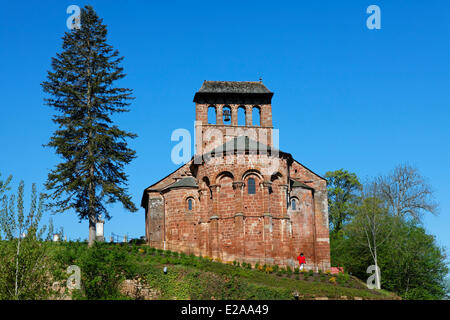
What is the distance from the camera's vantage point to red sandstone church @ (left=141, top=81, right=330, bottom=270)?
37469 mm

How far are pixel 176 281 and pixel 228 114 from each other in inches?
806

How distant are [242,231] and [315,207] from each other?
9.34m

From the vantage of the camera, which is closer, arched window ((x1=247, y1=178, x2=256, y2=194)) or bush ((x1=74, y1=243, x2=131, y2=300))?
bush ((x1=74, y1=243, x2=131, y2=300))

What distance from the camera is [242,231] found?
37.2m

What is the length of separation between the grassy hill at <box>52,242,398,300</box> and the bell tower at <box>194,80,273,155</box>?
50.0 ft

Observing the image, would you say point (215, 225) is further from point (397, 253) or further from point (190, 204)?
point (397, 253)

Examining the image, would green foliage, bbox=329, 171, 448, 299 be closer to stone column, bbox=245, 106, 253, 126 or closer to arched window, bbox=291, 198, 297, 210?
arched window, bbox=291, 198, 297, 210

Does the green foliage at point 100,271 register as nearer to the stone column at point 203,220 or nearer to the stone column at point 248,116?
the stone column at point 203,220

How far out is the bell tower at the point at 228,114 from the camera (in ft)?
151

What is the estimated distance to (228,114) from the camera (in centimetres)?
4659

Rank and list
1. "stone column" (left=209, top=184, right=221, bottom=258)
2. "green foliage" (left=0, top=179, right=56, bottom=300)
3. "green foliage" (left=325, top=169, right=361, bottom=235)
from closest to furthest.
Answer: "green foliage" (left=0, top=179, right=56, bottom=300) → "stone column" (left=209, top=184, right=221, bottom=258) → "green foliage" (left=325, top=169, right=361, bottom=235)

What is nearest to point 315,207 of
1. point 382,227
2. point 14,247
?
point 382,227

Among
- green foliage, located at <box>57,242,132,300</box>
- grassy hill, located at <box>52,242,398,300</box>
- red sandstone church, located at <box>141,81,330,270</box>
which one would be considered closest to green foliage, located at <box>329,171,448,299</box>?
red sandstone church, located at <box>141,81,330,270</box>
